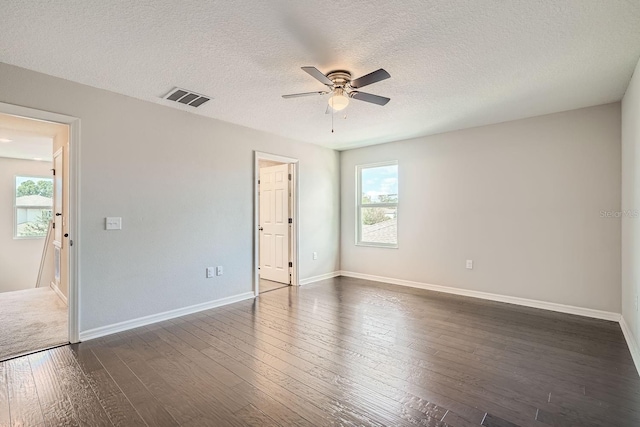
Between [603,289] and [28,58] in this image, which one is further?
[603,289]

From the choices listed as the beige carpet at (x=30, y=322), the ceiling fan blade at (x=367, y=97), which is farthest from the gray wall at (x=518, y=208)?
the beige carpet at (x=30, y=322)

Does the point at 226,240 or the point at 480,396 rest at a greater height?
the point at 226,240

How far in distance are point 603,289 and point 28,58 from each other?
6070 millimetres

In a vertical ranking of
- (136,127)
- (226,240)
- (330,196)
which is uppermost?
(136,127)

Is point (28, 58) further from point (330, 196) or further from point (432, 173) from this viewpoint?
point (432, 173)

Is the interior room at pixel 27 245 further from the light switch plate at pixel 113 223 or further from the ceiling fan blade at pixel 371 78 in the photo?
the ceiling fan blade at pixel 371 78

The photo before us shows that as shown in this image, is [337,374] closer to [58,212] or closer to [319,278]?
[319,278]

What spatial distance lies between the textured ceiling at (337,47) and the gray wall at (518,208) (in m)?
0.55

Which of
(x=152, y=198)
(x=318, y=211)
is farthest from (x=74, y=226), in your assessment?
(x=318, y=211)

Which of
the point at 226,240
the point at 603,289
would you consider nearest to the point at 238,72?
the point at 226,240

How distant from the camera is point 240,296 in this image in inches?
178

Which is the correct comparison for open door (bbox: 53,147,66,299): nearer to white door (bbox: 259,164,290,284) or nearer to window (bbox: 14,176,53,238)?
window (bbox: 14,176,53,238)

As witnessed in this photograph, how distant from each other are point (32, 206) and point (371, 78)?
7.66 m

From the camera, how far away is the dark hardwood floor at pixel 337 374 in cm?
195
